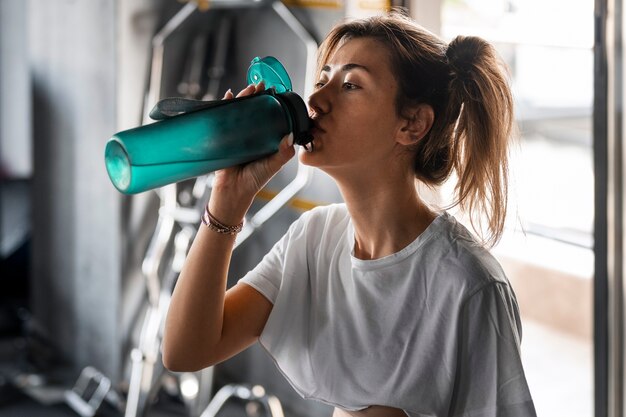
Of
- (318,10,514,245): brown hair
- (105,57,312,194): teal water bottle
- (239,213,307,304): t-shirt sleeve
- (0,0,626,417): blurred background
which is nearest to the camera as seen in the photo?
(105,57,312,194): teal water bottle

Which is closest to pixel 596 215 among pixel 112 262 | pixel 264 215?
pixel 264 215

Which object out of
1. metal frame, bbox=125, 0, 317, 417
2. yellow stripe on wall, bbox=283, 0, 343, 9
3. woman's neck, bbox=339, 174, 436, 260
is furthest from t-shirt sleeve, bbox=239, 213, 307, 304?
yellow stripe on wall, bbox=283, 0, 343, 9

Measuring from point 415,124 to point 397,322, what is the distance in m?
0.28

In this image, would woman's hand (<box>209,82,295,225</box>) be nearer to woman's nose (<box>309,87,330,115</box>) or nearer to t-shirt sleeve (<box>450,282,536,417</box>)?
woman's nose (<box>309,87,330,115</box>)

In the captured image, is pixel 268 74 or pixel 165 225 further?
pixel 165 225

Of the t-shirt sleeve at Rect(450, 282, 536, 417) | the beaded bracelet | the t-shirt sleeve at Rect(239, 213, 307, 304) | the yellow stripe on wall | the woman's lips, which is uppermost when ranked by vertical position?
the yellow stripe on wall

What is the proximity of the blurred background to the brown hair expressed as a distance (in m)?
1.04

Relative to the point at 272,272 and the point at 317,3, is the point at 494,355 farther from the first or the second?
the point at 317,3

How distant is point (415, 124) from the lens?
125 centimetres

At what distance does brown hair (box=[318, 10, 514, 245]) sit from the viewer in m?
1.23

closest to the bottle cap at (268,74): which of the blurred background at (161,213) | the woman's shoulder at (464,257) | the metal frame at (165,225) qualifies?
the woman's shoulder at (464,257)

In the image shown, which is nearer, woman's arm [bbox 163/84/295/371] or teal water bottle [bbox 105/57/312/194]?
teal water bottle [bbox 105/57/312/194]

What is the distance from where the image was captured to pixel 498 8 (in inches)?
107

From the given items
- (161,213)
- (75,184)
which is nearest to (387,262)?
(161,213)
